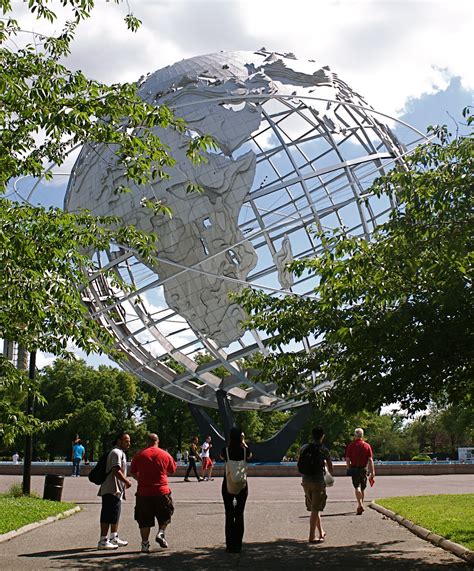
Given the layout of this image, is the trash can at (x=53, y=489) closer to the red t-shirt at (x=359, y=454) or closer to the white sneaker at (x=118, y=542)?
the red t-shirt at (x=359, y=454)

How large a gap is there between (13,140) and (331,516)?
328 inches

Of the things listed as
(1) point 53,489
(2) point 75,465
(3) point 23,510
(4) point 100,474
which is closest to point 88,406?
(2) point 75,465

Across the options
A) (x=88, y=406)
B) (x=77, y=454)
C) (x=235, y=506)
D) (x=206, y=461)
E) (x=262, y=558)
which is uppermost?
(x=88, y=406)

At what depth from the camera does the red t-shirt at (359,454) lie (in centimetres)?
1366

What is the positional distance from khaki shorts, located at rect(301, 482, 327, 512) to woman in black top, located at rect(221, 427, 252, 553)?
3.22ft

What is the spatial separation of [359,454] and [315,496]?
13.5 feet

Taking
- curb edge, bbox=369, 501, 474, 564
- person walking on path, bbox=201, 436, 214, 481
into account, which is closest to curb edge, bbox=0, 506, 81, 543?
curb edge, bbox=369, 501, 474, 564

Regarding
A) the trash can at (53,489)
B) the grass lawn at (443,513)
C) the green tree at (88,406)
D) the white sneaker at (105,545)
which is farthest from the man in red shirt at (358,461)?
the green tree at (88,406)

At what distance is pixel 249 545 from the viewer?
9.55 meters

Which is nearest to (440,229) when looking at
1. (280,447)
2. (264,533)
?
(264,533)

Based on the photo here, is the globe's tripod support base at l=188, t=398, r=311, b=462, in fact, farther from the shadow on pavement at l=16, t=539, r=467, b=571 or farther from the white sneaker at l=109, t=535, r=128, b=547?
the shadow on pavement at l=16, t=539, r=467, b=571

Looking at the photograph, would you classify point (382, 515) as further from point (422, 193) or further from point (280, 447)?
point (280, 447)

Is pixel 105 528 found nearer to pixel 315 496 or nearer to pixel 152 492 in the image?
pixel 152 492

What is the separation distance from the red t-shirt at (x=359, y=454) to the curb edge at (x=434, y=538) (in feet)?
3.23
